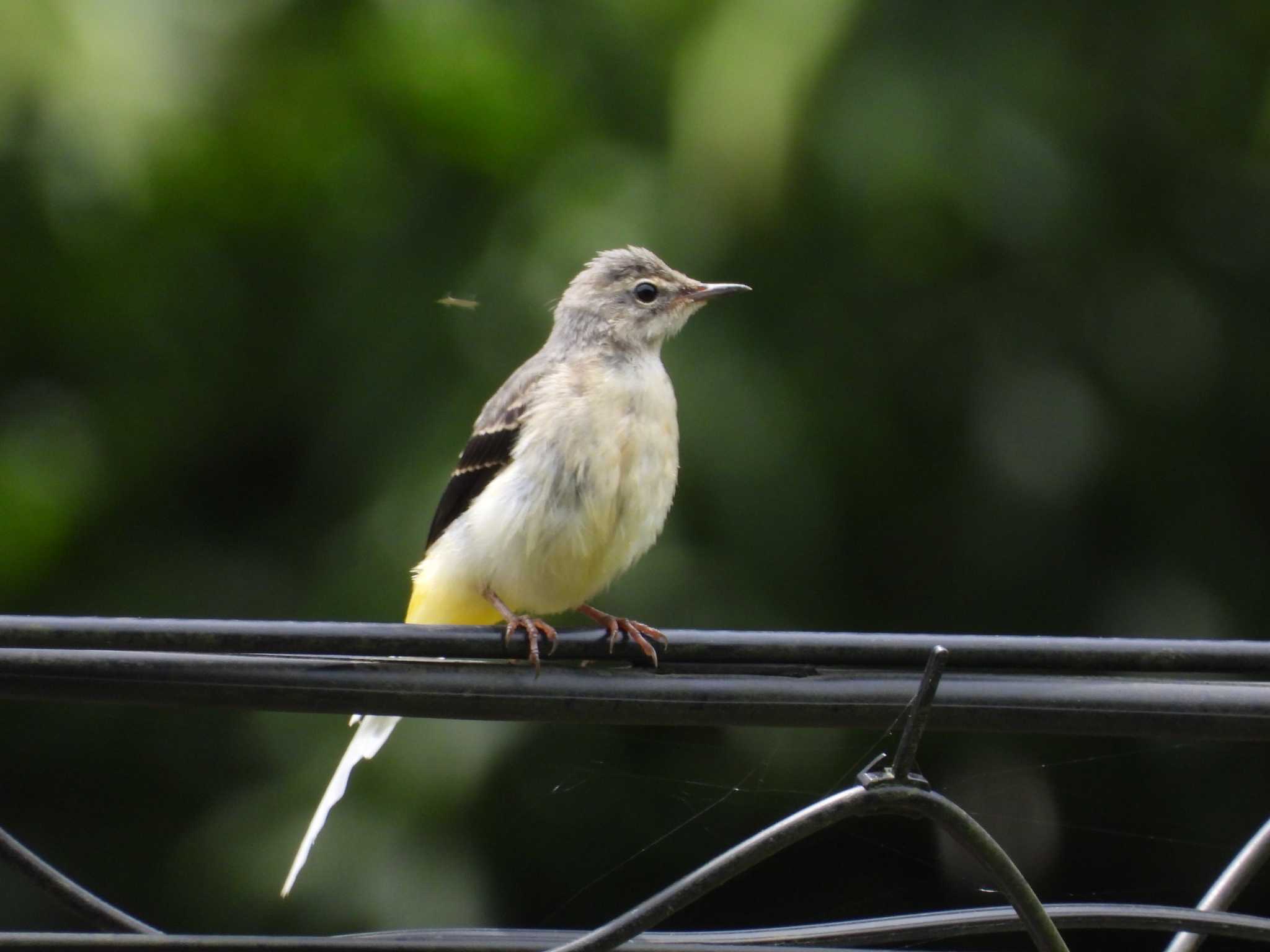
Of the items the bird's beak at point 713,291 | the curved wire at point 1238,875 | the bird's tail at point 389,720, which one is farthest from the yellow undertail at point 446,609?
the curved wire at point 1238,875

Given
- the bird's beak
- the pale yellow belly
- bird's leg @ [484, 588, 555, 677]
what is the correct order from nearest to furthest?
1. bird's leg @ [484, 588, 555, 677]
2. the pale yellow belly
3. the bird's beak

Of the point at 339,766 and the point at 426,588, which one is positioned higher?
the point at 426,588

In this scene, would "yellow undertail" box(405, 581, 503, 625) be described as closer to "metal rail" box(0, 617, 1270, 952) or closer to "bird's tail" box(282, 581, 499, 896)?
"bird's tail" box(282, 581, 499, 896)

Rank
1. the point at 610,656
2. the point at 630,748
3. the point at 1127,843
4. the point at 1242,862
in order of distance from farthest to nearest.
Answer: the point at 1127,843 < the point at 630,748 < the point at 610,656 < the point at 1242,862

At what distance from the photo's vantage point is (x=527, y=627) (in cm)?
367

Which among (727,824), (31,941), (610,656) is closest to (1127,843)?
(727,824)

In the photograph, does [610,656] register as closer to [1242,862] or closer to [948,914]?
[948,914]

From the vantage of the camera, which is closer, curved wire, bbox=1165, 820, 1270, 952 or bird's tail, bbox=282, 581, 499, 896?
curved wire, bbox=1165, 820, 1270, 952

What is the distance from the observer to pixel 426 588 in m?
5.00

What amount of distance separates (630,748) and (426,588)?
3.14 ft

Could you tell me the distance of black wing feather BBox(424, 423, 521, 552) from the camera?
189 inches

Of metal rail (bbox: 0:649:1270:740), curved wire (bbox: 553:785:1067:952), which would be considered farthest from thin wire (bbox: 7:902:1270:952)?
metal rail (bbox: 0:649:1270:740)

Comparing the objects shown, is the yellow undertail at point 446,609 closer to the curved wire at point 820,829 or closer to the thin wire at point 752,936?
the thin wire at point 752,936

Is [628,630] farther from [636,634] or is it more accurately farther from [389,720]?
[389,720]
